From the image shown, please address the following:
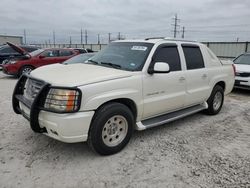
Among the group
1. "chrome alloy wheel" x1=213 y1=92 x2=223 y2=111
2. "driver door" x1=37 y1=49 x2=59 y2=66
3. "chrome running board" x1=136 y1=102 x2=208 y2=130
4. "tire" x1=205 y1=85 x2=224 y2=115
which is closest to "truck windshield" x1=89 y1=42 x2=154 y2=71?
"chrome running board" x1=136 y1=102 x2=208 y2=130

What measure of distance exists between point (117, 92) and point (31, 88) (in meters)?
1.37

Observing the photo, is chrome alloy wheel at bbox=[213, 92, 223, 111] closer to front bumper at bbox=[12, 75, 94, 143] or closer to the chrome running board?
the chrome running board

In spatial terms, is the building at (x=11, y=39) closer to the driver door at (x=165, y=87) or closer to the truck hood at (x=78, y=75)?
the truck hood at (x=78, y=75)

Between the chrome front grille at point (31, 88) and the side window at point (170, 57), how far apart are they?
6.50 feet

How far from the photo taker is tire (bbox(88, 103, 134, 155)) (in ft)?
11.1

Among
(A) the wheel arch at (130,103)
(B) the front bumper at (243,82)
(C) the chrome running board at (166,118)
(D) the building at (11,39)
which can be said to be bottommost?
(C) the chrome running board at (166,118)

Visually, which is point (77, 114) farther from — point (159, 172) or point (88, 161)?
point (159, 172)

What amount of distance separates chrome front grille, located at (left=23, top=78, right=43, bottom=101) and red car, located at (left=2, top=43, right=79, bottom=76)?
7724 millimetres

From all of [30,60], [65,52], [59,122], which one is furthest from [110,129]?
[65,52]

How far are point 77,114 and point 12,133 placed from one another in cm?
200

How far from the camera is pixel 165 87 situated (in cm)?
427

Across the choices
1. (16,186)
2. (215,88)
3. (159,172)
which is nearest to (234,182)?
(159,172)

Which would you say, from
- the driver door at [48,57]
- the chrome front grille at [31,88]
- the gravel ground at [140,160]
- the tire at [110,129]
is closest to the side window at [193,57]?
the gravel ground at [140,160]

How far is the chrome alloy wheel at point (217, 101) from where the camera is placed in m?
5.89
